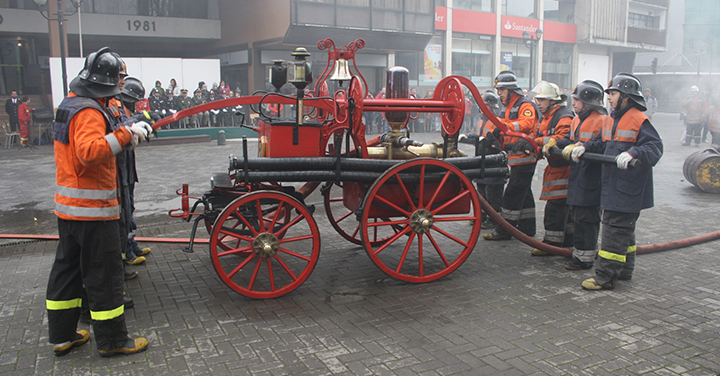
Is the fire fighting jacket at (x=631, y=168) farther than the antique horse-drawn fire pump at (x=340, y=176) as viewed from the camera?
Yes

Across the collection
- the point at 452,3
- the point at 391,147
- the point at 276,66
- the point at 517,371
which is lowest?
the point at 517,371

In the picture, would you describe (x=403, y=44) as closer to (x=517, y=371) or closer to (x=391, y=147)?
(x=391, y=147)

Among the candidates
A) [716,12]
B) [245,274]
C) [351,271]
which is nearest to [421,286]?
[351,271]

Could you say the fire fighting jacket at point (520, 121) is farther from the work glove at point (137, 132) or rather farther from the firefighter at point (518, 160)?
the work glove at point (137, 132)

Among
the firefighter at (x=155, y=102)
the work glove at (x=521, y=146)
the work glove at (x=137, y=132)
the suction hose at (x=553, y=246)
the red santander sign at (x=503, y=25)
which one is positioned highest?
the red santander sign at (x=503, y=25)

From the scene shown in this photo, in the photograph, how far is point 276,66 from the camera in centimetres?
482

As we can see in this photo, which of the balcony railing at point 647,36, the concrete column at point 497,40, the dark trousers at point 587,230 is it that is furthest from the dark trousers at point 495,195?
the balcony railing at point 647,36

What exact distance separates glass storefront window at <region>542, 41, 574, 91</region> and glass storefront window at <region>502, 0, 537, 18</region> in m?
2.21

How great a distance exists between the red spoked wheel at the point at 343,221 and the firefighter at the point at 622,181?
6.85 feet

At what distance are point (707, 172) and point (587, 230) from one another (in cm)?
579

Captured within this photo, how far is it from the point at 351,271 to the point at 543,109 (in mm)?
2930

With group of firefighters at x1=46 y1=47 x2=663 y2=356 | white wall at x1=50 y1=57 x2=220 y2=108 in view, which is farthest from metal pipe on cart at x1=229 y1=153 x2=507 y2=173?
white wall at x1=50 y1=57 x2=220 y2=108

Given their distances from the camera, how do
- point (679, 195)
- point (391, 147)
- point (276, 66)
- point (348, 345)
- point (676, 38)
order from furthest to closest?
point (676, 38)
point (679, 195)
point (391, 147)
point (276, 66)
point (348, 345)

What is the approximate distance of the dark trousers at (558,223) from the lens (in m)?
5.89
